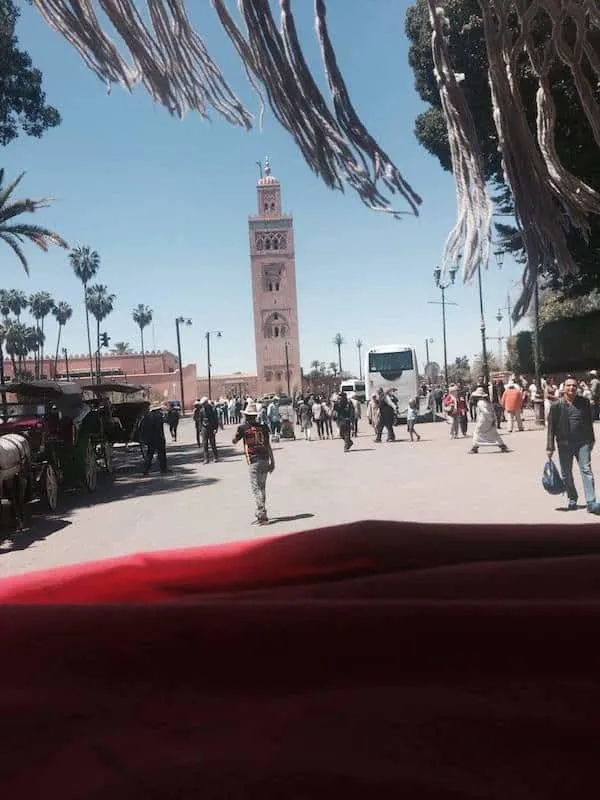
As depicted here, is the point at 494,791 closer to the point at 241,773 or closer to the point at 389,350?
the point at 241,773

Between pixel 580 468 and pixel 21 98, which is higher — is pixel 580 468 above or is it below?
below

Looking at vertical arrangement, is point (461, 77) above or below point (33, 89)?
below

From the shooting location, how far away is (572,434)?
838 cm

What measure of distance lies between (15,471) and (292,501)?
13.1 ft

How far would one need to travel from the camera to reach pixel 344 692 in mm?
1158

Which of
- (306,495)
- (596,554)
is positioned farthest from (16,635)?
(306,495)

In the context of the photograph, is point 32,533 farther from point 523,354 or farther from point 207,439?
point 523,354

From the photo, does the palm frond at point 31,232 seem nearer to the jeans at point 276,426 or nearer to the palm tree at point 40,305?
the jeans at point 276,426

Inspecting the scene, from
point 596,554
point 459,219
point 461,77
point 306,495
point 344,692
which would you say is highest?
point 461,77

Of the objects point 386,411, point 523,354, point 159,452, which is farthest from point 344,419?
point 523,354

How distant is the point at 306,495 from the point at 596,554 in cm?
919

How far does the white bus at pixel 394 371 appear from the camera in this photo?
96.7ft

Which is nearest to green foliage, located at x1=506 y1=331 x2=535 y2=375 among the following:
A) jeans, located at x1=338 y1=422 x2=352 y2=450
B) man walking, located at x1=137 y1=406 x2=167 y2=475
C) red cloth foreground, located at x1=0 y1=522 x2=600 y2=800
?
jeans, located at x1=338 y1=422 x2=352 y2=450

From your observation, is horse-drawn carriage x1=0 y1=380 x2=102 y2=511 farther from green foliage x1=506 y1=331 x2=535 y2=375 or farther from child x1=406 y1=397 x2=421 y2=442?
green foliage x1=506 y1=331 x2=535 y2=375
